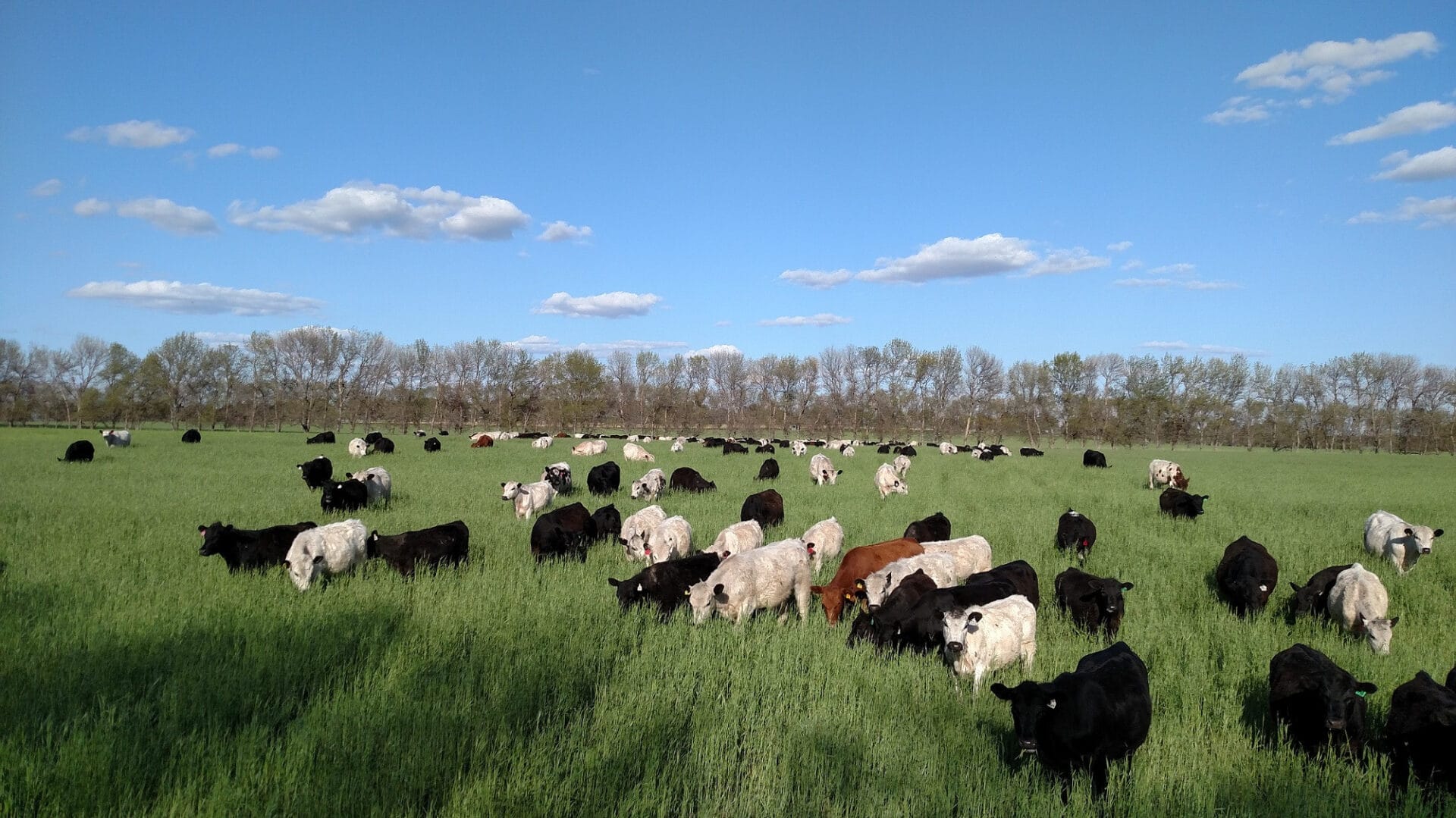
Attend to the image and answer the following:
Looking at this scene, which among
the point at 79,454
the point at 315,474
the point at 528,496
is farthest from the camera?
the point at 79,454

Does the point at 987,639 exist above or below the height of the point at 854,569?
above

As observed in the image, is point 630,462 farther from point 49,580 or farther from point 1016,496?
point 49,580

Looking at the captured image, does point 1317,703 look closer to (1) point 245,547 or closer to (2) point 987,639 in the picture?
(2) point 987,639

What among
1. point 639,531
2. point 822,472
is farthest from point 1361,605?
point 822,472

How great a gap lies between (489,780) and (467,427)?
82499mm

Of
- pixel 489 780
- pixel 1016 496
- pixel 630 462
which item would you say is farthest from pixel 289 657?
pixel 630 462

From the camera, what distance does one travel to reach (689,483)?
21.4m

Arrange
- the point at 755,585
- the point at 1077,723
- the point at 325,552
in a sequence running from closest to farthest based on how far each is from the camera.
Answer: the point at 1077,723
the point at 755,585
the point at 325,552

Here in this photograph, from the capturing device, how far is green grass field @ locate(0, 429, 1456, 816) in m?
4.42

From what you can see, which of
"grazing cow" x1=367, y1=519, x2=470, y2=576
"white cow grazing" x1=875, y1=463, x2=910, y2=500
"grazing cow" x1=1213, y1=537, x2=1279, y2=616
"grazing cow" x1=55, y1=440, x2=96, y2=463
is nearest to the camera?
"grazing cow" x1=1213, y1=537, x2=1279, y2=616

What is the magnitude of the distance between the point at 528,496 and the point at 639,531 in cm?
500

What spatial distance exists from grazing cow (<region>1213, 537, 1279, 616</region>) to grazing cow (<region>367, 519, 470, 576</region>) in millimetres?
11699

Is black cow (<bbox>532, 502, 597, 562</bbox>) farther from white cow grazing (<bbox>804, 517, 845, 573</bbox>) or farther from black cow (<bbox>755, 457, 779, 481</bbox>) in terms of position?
black cow (<bbox>755, 457, 779, 481</bbox>)

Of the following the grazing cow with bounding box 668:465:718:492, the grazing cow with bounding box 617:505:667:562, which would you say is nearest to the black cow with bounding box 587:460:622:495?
the grazing cow with bounding box 668:465:718:492
